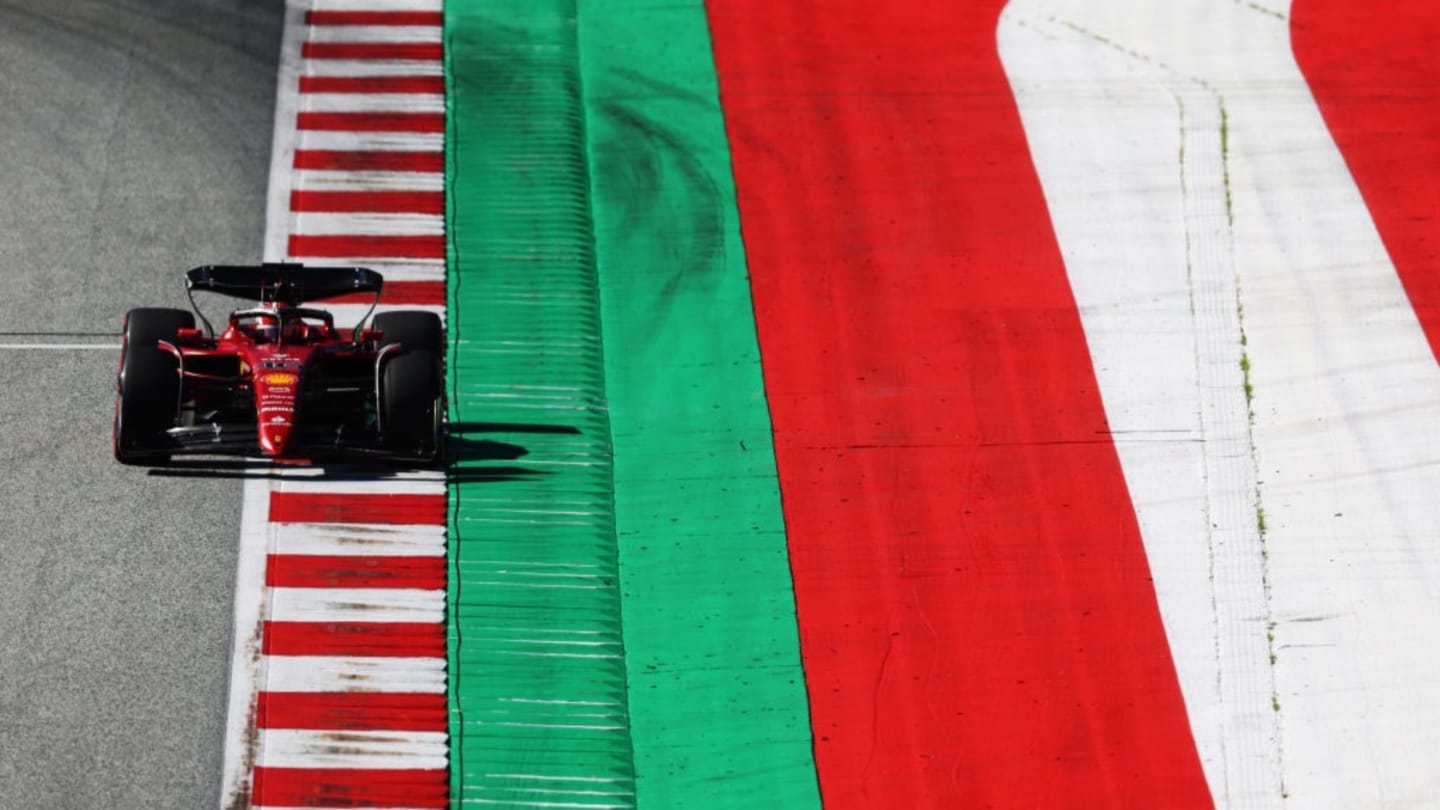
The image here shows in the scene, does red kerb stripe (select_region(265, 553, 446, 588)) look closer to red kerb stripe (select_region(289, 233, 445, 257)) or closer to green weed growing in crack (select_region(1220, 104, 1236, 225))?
red kerb stripe (select_region(289, 233, 445, 257))

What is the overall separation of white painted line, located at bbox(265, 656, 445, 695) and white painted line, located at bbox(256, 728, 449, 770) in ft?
1.43

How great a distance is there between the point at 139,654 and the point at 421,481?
2959 mm

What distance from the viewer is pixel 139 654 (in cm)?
1524

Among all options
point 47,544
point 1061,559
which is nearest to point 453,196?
point 47,544

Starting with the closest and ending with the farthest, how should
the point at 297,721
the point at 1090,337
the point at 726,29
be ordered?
the point at 297,721
the point at 1090,337
the point at 726,29

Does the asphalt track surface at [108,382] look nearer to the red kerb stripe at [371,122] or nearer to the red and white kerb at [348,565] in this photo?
the red and white kerb at [348,565]

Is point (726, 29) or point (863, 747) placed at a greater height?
point (726, 29)

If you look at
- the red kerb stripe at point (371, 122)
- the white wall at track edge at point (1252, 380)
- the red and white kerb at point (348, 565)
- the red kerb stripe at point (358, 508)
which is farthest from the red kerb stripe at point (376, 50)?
the red kerb stripe at point (358, 508)

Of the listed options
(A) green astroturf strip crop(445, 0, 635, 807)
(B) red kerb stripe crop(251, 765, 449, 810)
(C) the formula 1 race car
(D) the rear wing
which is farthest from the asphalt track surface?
(A) green astroturf strip crop(445, 0, 635, 807)

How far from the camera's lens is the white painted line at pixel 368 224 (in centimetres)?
1958

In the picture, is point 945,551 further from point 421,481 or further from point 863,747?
point 421,481

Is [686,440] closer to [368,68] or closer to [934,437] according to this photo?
[934,437]

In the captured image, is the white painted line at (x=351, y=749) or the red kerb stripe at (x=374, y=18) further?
the red kerb stripe at (x=374, y=18)

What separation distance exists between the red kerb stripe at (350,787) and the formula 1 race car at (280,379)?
2577mm
